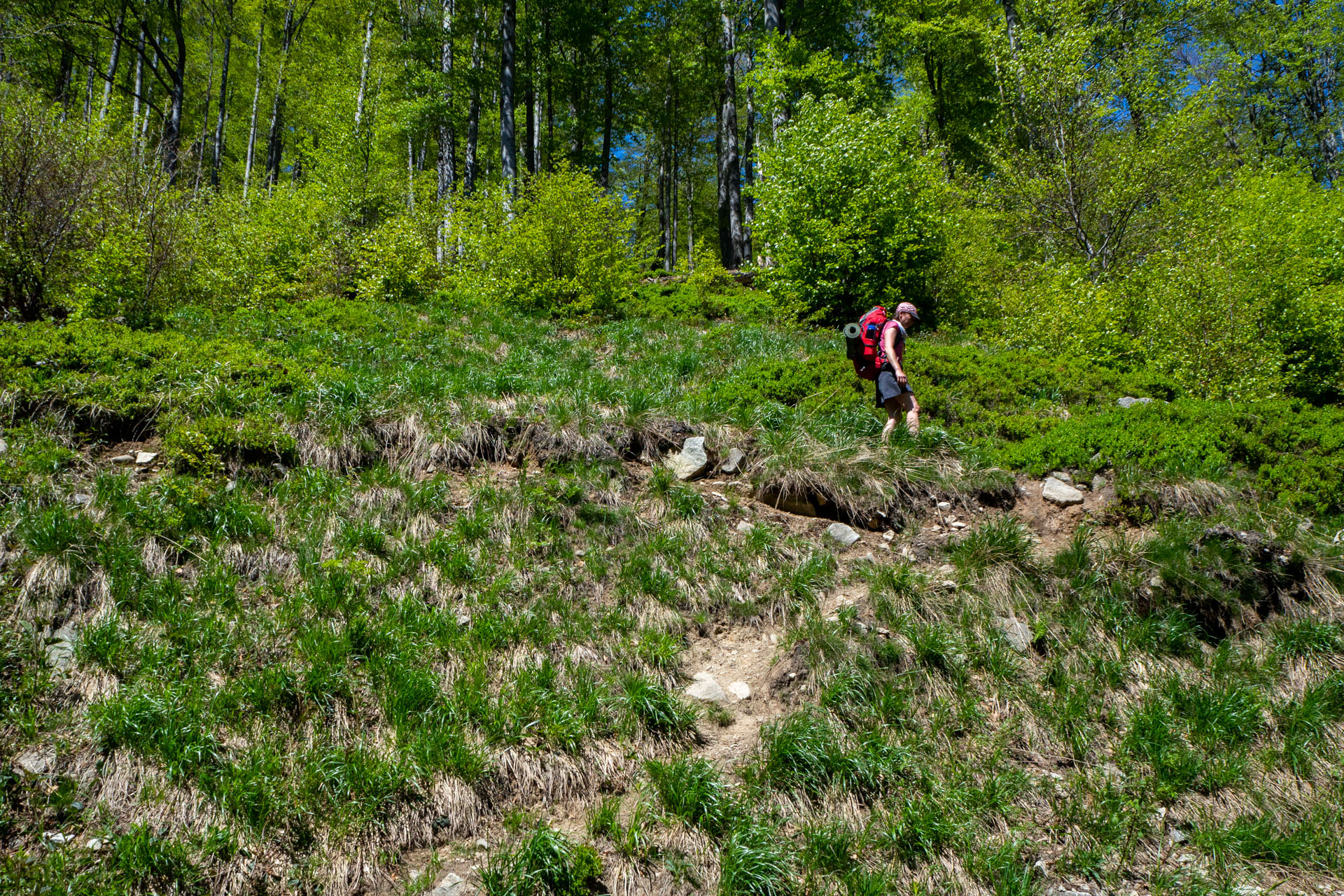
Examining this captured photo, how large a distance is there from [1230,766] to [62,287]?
12.1 m

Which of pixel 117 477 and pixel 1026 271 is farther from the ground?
pixel 1026 271

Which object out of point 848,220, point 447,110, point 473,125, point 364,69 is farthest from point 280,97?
point 848,220

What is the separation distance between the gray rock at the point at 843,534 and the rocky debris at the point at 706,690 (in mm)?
2048

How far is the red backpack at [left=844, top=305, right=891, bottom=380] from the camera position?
7301 mm

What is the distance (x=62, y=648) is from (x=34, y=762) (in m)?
0.80

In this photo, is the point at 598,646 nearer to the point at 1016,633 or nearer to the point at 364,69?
the point at 1016,633

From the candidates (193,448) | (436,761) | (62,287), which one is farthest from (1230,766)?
(62,287)

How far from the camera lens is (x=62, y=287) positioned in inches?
307

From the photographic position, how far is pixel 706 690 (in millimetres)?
4676

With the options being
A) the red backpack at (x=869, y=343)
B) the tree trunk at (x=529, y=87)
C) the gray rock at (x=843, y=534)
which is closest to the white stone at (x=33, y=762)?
the gray rock at (x=843, y=534)

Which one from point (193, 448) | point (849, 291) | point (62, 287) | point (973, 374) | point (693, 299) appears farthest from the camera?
point (693, 299)

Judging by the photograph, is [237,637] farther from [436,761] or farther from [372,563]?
[436,761]

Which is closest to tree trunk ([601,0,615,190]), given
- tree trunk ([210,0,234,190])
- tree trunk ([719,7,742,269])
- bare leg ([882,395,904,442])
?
tree trunk ([719,7,742,269])

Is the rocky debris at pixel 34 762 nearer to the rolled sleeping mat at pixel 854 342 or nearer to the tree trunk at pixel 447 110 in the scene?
the rolled sleeping mat at pixel 854 342
